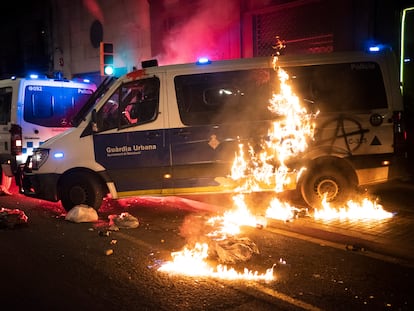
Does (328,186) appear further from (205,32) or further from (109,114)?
(205,32)

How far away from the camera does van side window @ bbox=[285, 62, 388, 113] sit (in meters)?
6.66

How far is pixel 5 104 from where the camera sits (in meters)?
9.09

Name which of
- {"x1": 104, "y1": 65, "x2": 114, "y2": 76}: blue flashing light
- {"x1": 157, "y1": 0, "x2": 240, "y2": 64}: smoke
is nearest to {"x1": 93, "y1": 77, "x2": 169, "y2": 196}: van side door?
{"x1": 104, "y1": 65, "x2": 114, "y2": 76}: blue flashing light

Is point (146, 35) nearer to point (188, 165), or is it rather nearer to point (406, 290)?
point (188, 165)

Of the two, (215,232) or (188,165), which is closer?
(215,232)

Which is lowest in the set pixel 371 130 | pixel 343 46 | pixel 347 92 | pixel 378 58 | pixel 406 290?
pixel 406 290

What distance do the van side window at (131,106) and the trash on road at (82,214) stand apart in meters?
1.25

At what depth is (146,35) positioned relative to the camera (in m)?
14.1

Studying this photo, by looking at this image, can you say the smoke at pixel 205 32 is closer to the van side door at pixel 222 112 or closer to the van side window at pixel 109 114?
the van side door at pixel 222 112

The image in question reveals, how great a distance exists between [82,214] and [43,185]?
0.93 m

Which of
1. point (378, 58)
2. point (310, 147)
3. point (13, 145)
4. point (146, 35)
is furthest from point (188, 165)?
point (146, 35)

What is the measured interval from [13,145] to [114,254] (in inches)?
185

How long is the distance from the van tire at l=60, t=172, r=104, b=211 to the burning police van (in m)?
0.47

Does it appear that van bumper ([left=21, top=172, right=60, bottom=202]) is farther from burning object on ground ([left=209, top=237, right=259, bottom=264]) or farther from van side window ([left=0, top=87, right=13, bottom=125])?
burning object on ground ([left=209, top=237, right=259, bottom=264])
